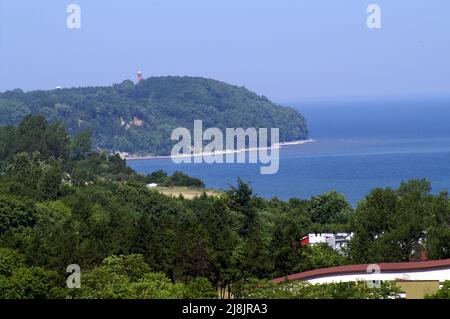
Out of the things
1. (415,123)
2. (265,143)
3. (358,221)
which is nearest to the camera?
(358,221)

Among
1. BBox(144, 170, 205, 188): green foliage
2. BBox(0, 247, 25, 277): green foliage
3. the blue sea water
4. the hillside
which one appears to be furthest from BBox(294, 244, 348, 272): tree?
the hillside

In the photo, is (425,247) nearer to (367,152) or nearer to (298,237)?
(298,237)

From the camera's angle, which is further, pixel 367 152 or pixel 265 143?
pixel 265 143

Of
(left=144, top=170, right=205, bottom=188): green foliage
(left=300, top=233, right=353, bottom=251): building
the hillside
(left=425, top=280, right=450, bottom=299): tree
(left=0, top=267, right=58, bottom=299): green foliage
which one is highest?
the hillside

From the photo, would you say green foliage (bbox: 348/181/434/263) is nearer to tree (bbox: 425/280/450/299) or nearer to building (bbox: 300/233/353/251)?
building (bbox: 300/233/353/251)

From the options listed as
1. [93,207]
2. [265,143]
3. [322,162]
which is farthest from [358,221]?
[265,143]
